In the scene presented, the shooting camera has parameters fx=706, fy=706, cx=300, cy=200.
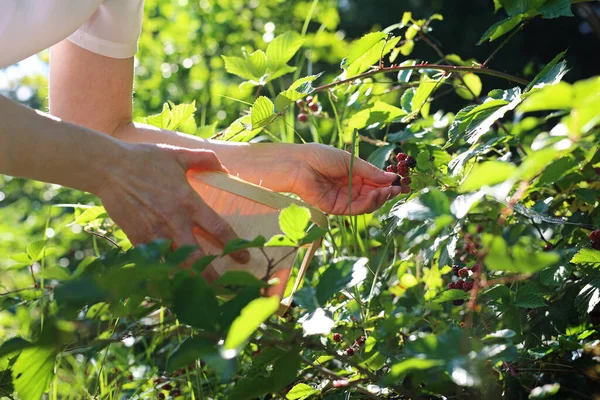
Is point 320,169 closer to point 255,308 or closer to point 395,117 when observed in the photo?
point 395,117

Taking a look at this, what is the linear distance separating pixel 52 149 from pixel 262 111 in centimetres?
40

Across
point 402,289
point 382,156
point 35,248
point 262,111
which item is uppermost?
point 262,111

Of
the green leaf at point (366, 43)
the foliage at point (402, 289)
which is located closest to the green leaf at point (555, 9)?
the foliage at point (402, 289)

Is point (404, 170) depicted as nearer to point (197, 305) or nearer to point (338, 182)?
point (338, 182)

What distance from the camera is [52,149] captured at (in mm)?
910

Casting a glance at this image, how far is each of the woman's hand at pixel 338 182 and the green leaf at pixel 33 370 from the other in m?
0.68

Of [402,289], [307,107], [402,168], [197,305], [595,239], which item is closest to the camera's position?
[197,305]

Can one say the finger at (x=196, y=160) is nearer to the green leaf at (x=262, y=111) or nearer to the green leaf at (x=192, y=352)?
the green leaf at (x=262, y=111)

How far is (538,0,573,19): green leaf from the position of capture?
106cm

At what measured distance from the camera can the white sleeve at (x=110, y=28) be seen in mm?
1446

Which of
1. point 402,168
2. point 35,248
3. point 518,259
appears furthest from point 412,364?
point 35,248

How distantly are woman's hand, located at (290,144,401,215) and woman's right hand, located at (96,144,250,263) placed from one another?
369 mm

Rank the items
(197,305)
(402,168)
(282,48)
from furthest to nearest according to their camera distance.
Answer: (282,48)
(402,168)
(197,305)

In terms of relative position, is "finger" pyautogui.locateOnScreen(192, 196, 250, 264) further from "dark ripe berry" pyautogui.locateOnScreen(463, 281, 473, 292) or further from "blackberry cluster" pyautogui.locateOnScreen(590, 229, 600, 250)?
"blackberry cluster" pyautogui.locateOnScreen(590, 229, 600, 250)
